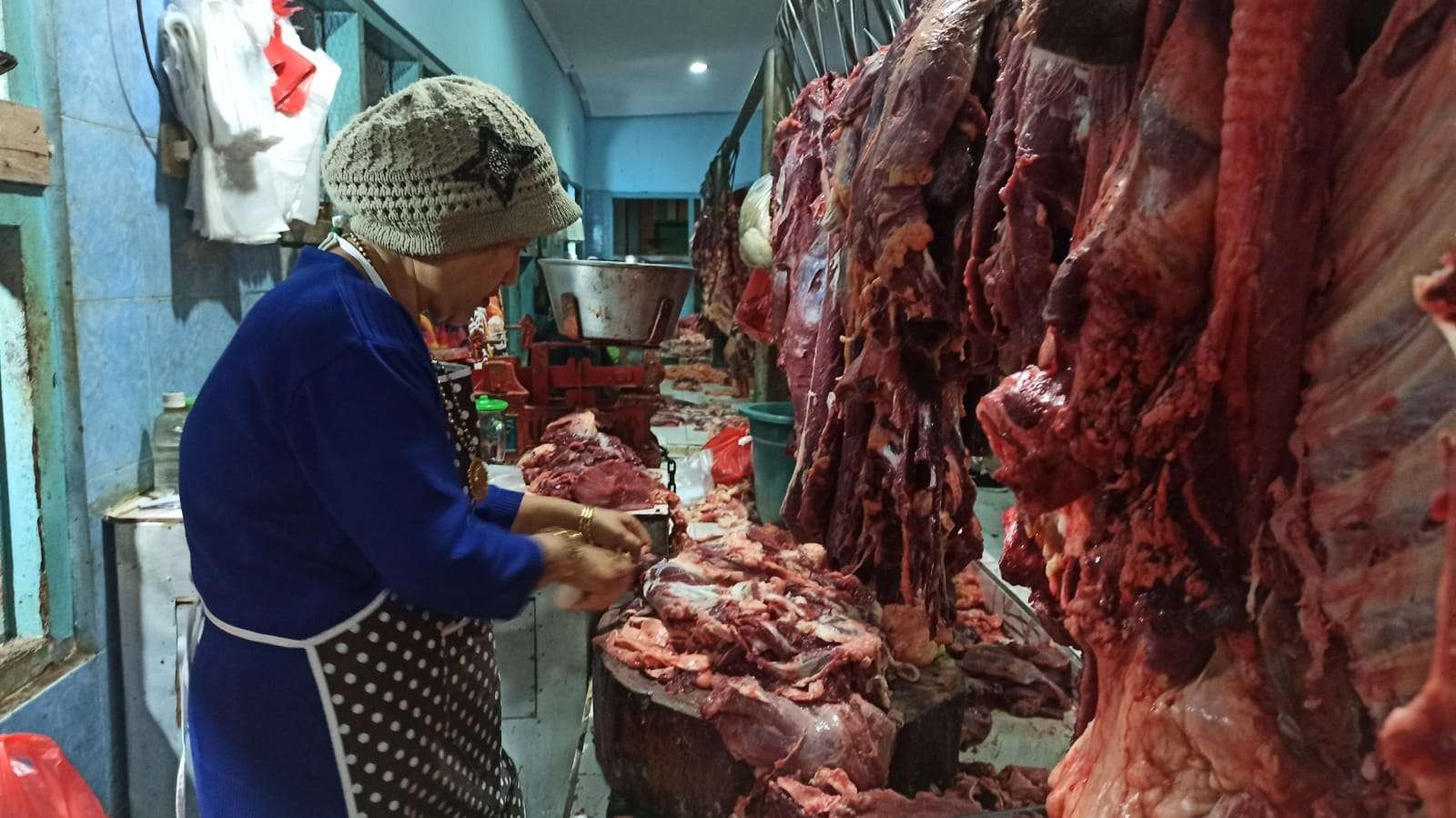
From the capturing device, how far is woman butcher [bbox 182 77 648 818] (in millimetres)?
1457

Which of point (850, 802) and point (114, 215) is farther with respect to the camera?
point (114, 215)

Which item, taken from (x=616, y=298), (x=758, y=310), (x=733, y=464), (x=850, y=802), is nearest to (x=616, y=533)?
(x=850, y=802)

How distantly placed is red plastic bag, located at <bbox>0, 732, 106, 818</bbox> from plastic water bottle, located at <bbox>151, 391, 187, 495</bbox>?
1.09m

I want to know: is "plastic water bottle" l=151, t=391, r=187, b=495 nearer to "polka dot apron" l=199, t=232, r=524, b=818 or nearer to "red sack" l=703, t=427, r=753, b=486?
"polka dot apron" l=199, t=232, r=524, b=818

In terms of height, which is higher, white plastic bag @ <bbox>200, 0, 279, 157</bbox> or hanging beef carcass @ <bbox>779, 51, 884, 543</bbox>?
white plastic bag @ <bbox>200, 0, 279, 157</bbox>

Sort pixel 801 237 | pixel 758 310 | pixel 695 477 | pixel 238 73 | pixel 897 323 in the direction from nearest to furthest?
pixel 897 323 < pixel 238 73 < pixel 801 237 < pixel 758 310 < pixel 695 477

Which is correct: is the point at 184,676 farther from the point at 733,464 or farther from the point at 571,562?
the point at 733,464

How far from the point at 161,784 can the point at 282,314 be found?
2.30 meters

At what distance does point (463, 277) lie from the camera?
1.70 m

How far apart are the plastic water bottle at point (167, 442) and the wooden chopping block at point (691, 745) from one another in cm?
158

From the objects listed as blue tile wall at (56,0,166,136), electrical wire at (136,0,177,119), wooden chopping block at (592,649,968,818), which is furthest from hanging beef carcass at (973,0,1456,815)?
electrical wire at (136,0,177,119)

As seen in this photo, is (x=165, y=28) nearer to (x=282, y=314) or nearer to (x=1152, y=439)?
(x=282, y=314)

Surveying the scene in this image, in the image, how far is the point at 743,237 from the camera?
18.1ft

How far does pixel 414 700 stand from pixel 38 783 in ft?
3.48
